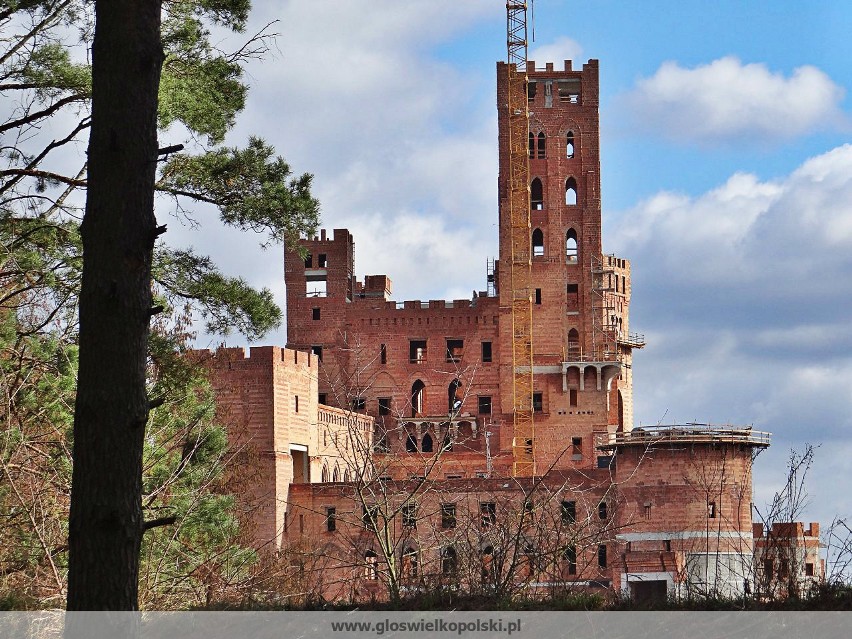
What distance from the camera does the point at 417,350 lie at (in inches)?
2486

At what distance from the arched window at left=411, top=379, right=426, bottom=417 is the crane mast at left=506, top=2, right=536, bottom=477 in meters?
4.78

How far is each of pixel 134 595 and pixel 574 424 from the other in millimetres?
Answer: 53145

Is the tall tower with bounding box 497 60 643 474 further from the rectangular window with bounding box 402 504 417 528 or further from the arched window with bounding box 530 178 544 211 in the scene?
the rectangular window with bounding box 402 504 417 528

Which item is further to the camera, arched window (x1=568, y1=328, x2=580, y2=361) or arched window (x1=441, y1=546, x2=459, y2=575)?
arched window (x1=568, y1=328, x2=580, y2=361)

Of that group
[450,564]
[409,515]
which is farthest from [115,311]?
[409,515]

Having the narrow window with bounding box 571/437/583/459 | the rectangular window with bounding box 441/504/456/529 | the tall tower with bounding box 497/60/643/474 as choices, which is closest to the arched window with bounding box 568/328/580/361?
the tall tower with bounding box 497/60/643/474

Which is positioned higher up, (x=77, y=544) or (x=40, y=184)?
(x=40, y=184)

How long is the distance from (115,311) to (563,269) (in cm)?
5438

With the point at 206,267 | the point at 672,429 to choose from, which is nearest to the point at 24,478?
the point at 206,267

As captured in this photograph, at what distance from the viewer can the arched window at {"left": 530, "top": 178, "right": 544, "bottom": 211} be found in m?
62.0

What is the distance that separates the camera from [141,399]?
292 inches

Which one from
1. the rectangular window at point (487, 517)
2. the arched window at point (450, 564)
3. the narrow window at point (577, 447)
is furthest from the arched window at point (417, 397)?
the arched window at point (450, 564)

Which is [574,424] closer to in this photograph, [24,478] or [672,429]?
[672,429]

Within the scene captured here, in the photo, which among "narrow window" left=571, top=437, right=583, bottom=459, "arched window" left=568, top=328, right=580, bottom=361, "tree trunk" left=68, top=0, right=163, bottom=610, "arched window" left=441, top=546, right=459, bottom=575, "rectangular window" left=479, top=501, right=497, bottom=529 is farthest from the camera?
"arched window" left=568, top=328, right=580, bottom=361
